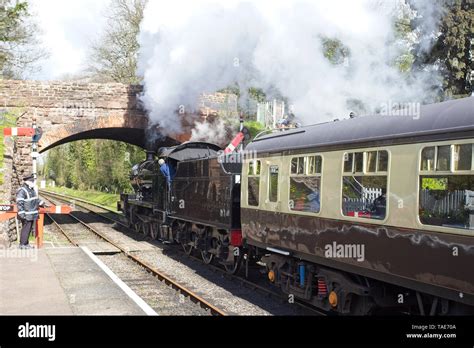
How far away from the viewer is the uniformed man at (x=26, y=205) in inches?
482

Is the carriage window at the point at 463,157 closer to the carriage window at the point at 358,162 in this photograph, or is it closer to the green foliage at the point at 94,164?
the carriage window at the point at 358,162

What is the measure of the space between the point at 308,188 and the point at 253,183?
1.95 m

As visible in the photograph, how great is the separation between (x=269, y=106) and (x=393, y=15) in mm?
6095

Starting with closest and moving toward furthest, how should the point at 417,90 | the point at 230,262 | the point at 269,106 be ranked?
the point at 230,262
the point at 417,90
the point at 269,106

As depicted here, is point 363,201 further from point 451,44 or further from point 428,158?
point 451,44

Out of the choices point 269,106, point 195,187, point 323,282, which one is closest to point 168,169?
point 195,187

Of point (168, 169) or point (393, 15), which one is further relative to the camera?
point (168, 169)

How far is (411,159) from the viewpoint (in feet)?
18.0

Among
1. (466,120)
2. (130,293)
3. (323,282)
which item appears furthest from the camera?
(130,293)

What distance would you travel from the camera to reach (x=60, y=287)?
8.91m

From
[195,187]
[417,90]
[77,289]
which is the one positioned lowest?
[77,289]

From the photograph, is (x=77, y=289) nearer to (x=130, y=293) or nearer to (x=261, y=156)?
(x=130, y=293)

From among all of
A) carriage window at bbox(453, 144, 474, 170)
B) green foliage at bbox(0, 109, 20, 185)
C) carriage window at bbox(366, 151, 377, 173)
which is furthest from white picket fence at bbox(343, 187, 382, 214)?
green foliage at bbox(0, 109, 20, 185)

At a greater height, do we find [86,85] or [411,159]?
[86,85]
